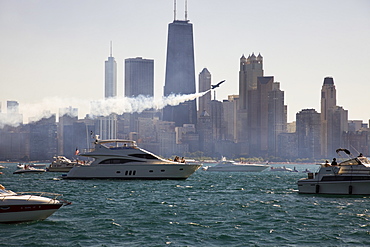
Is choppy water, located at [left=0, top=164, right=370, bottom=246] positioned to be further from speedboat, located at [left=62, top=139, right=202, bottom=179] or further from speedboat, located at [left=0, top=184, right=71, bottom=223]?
speedboat, located at [left=62, top=139, right=202, bottom=179]

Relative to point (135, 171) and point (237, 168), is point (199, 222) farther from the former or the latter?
point (237, 168)

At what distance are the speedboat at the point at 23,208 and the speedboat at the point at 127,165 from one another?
140 feet

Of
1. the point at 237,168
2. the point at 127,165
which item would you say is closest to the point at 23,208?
the point at 127,165

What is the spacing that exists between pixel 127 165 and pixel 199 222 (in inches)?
1646

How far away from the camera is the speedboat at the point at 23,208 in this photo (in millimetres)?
36031

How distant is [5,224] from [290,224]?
1691cm

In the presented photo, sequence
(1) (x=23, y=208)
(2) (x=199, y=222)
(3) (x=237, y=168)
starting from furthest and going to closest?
(3) (x=237, y=168) < (2) (x=199, y=222) < (1) (x=23, y=208)

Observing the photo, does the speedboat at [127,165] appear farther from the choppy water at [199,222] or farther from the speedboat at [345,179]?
the speedboat at [345,179]

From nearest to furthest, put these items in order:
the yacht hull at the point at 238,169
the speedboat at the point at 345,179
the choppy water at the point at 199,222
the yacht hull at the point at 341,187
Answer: the choppy water at the point at 199,222 < the yacht hull at the point at 341,187 < the speedboat at the point at 345,179 < the yacht hull at the point at 238,169

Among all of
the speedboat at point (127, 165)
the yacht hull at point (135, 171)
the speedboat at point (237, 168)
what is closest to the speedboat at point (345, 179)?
the yacht hull at point (135, 171)

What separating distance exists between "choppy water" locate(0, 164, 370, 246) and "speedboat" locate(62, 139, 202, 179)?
20.8 m

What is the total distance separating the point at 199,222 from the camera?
3931 cm

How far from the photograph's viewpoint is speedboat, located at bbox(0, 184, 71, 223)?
118ft

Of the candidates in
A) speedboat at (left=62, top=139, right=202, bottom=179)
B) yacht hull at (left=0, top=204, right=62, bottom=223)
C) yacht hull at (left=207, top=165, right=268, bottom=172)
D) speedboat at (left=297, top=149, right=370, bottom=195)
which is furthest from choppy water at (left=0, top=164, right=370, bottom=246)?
yacht hull at (left=207, top=165, right=268, bottom=172)
